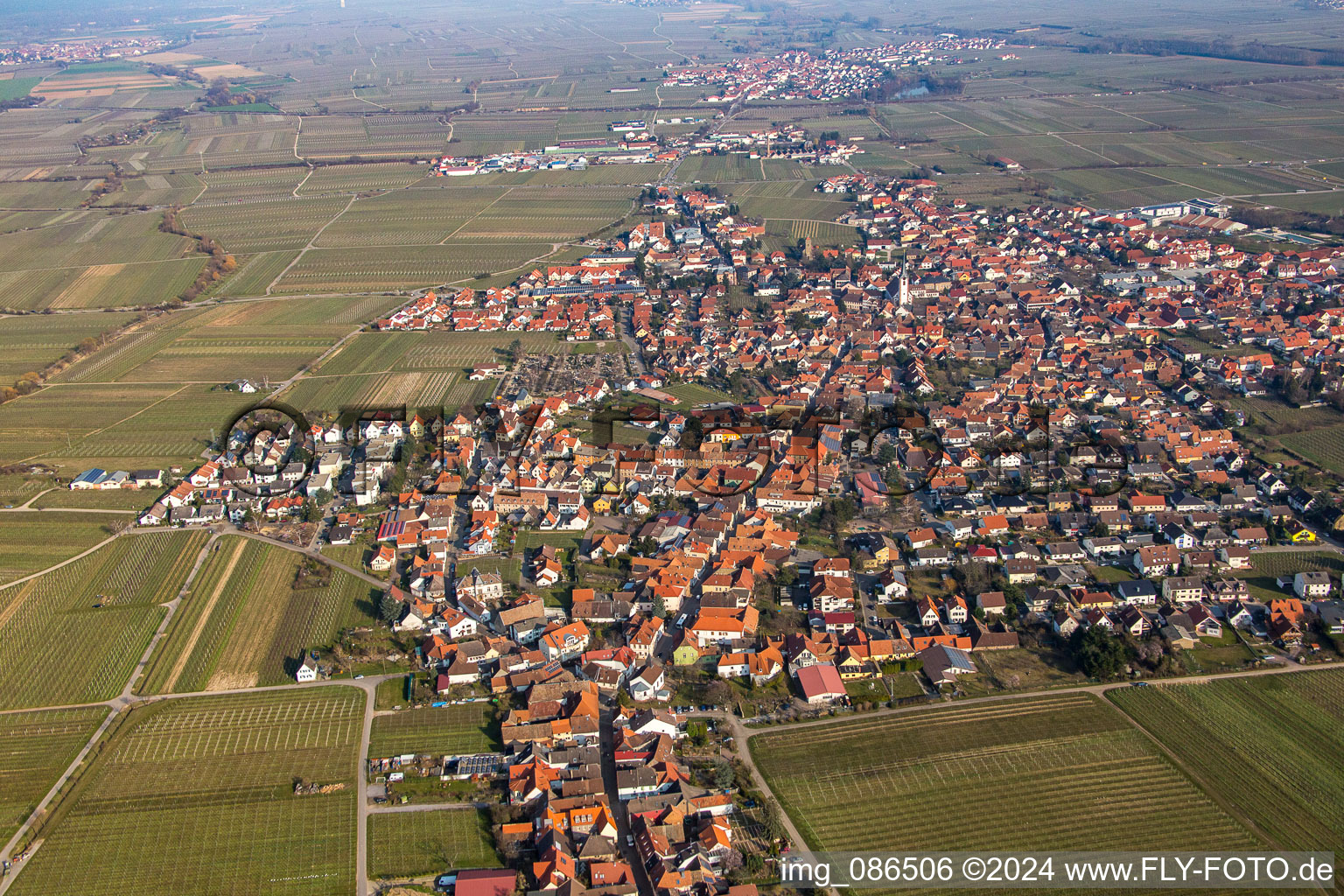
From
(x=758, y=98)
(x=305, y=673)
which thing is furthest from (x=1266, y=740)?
(x=758, y=98)

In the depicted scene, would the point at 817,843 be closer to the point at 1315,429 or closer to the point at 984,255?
the point at 1315,429

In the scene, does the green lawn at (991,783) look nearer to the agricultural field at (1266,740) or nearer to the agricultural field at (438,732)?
the agricultural field at (1266,740)

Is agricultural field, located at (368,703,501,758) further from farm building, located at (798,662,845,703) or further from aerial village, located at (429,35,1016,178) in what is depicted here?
aerial village, located at (429,35,1016,178)

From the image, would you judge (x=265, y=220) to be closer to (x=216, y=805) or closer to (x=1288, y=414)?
(x=216, y=805)

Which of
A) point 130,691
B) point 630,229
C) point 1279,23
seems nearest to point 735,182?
point 630,229

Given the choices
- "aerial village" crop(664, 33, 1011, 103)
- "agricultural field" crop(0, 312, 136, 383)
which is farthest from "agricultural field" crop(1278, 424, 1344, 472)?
"aerial village" crop(664, 33, 1011, 103)

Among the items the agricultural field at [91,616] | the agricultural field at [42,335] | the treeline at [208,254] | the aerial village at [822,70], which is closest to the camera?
the agricultural field at [91,616]

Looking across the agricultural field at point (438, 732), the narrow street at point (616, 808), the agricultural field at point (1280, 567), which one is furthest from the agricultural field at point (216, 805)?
the agricultural field at point (1280, 567)
